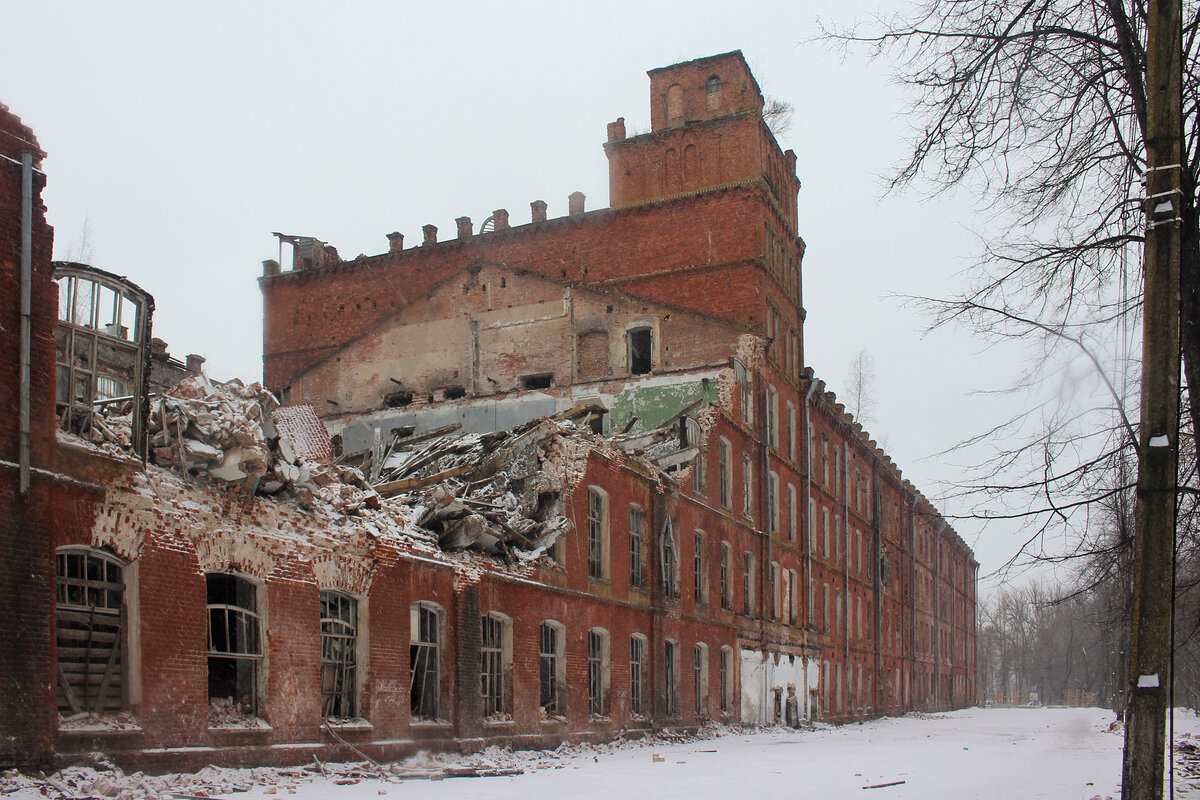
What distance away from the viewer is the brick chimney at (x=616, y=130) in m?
34.2

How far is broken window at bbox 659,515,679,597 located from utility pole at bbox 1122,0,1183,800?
17.7 metres

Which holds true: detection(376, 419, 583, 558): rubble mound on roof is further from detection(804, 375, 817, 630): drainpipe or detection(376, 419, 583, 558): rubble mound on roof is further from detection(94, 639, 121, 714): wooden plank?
detection(804, 375, 817, 630): drainpipe

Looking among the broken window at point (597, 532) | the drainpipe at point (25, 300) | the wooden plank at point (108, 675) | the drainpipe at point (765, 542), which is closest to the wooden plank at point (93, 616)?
the wooden plank at point (108, 675)

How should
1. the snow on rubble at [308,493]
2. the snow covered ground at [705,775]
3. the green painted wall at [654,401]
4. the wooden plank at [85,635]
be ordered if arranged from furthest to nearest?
the green painted wall at [654,401]
the snow on rubble at [308,493]
the snow covered ground at [705,775]
the wooden plank at [85,635]

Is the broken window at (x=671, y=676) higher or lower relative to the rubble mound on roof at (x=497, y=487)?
lower

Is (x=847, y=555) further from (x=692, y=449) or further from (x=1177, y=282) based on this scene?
(x=1177, y=282)

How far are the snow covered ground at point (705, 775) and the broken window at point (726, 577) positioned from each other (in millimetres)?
4873

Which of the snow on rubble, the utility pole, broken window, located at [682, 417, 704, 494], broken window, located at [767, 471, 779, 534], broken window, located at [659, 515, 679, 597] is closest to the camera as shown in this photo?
the utility pole

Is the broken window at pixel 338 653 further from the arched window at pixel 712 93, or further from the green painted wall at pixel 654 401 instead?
the arched window at pixel 712 93

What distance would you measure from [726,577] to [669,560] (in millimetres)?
4348

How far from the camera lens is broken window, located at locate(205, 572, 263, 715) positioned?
13523 millimetres

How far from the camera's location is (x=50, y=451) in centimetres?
1122

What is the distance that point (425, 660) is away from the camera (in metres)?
17.1

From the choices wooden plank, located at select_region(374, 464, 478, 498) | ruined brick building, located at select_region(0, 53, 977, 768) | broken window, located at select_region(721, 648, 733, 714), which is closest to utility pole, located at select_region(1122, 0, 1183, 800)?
ruined brick building, located at select_region(0, 53, 977, 768)
